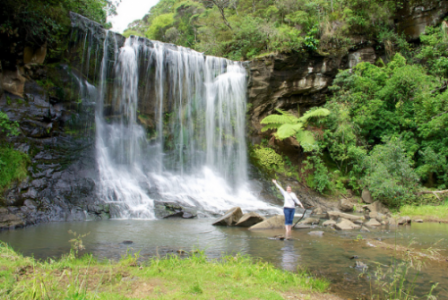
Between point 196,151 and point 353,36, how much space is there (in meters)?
13.3

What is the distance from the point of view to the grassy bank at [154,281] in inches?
112

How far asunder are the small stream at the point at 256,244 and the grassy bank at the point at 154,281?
734mm

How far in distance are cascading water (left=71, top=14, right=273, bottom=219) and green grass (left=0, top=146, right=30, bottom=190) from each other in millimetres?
2808

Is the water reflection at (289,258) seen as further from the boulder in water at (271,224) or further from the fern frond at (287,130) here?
the fern frond at (287,130)

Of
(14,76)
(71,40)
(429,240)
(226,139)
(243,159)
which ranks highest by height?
(71,40)

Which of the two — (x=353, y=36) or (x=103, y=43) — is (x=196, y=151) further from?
(x=353, y=36)

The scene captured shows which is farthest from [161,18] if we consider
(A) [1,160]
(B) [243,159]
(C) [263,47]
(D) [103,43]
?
(A) [1,160]

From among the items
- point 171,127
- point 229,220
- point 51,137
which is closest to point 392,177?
point 229,220

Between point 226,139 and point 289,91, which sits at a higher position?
point 289,91

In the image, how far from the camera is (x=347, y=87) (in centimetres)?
1847

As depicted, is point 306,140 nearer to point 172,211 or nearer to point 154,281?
point 172,211

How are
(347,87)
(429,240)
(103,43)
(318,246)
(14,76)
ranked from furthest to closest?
(347,87) → (103,43) → (14,76) → (429,240) → (318,246)

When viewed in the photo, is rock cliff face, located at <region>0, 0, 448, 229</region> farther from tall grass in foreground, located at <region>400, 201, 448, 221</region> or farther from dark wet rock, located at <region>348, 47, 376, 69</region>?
tall grass in foreground, located at <region>400, 201, 448, 221</region>

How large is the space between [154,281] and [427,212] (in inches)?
476
